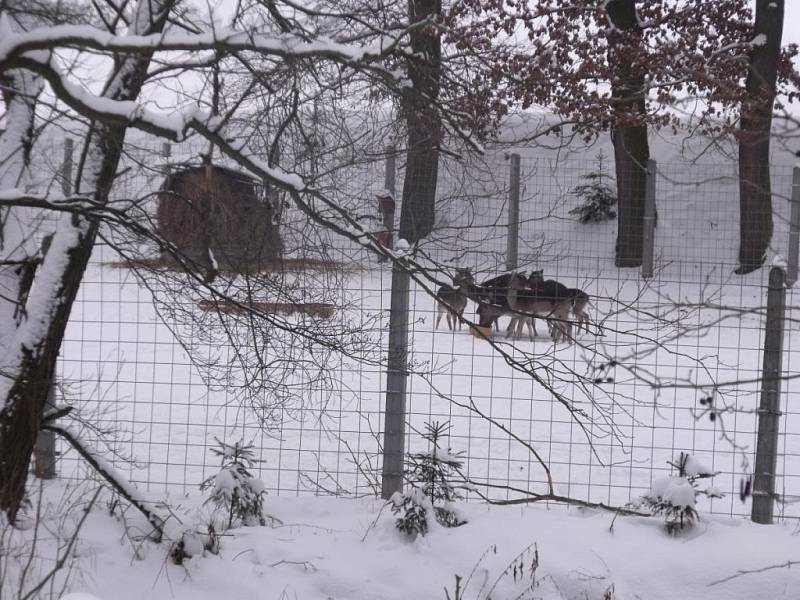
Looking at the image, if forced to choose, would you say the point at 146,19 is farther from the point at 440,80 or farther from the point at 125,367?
the point at 125,367

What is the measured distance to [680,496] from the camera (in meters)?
4.46

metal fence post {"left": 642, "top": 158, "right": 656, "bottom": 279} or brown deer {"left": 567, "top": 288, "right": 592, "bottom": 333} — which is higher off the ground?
metal fence post {"left": 642, "top": 158, "right": 656, "bottom": 279}

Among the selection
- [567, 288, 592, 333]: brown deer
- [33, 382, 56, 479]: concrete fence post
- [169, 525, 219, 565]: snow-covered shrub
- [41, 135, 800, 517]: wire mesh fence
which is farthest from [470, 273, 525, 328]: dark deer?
[33, 382, 56, 479]: concrete fence post

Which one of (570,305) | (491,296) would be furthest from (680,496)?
(570,305)

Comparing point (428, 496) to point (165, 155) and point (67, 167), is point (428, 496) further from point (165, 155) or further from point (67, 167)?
point (67, 167)

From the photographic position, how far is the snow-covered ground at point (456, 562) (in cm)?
405

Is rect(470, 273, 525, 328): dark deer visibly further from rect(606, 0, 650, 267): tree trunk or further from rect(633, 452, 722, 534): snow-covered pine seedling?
rect(606, 0, 650, 267): tree trunk

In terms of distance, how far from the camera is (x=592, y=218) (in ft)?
45.0

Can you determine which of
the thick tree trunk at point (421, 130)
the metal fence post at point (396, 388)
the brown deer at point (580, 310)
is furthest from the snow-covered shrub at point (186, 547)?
the brown deer at point (580, 310)

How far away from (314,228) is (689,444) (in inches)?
159

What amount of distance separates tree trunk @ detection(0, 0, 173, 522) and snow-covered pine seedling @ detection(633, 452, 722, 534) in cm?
307

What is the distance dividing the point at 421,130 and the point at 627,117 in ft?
20.2

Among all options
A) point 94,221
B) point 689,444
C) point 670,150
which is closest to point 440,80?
point 94,221

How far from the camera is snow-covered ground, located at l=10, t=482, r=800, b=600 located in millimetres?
4047
